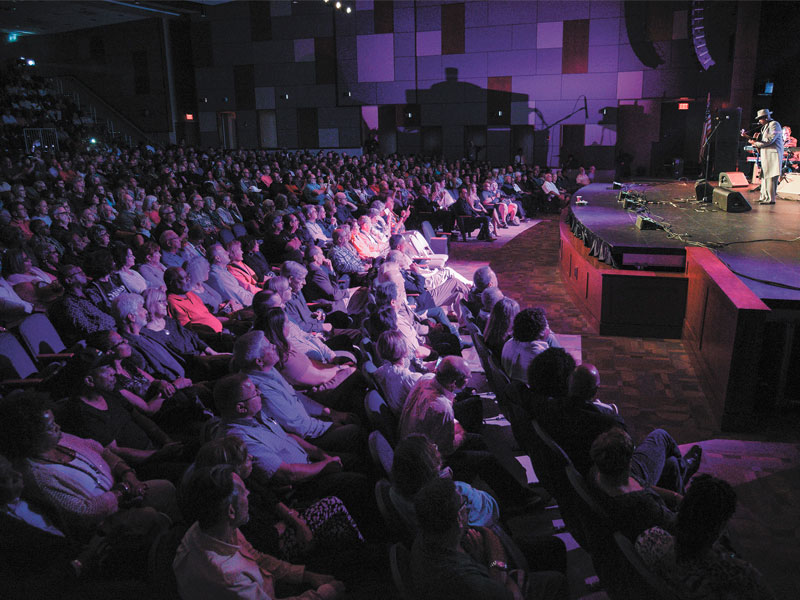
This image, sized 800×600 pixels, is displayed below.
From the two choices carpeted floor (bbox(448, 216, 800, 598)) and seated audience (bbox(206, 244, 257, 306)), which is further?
seated audience (bbox(206, 244, 257, 306))

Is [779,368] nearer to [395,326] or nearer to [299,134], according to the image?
[395,326]

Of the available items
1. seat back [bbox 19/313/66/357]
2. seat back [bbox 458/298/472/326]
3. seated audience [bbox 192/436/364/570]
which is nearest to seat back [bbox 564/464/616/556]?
seated audience [bbox 192/436/364/570]

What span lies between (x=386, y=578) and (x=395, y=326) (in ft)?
5.03

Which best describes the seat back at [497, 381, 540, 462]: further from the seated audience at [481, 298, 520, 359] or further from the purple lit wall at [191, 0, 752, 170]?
the purple lit wall at [191, 0, 752, 170]

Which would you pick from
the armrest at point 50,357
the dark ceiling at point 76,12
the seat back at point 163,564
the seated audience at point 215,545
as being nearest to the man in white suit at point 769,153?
the armrest at point 50,357

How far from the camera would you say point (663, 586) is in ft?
4.63

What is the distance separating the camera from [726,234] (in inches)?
226

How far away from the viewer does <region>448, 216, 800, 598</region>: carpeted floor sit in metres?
2.39

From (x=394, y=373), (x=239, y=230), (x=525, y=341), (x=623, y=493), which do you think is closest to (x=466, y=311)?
(x=525, y=341)

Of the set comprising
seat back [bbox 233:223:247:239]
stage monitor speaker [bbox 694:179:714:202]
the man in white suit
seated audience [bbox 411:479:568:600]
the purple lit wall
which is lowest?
seated audience [bbox 411:479:568:600]

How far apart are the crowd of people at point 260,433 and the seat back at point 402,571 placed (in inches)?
1.4

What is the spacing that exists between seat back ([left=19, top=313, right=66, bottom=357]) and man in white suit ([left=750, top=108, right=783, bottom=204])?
26.8 feet

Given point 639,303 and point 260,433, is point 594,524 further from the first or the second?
point 639,303

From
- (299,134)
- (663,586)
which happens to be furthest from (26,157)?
(663,586)
